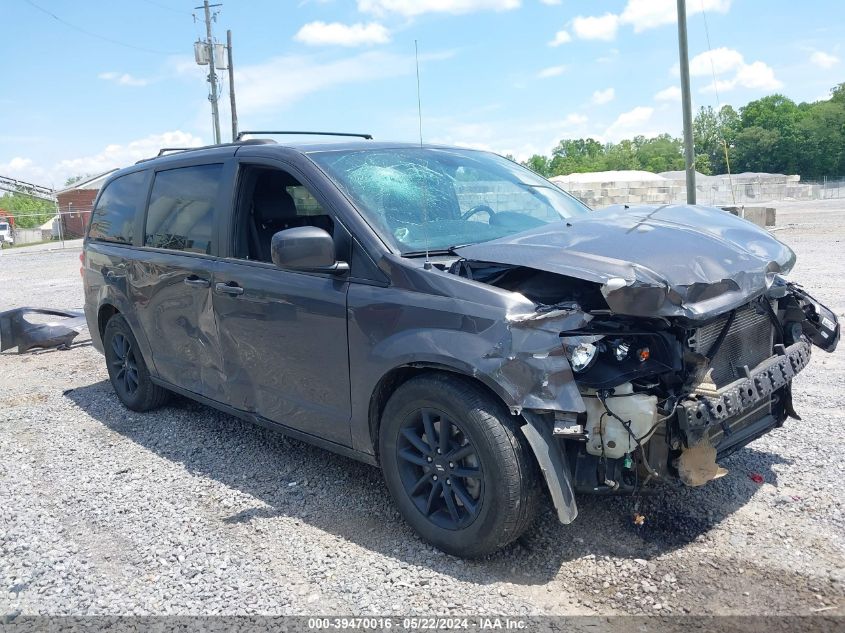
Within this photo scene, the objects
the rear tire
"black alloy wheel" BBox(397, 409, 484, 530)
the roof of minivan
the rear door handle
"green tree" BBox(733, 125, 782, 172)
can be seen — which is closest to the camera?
"black alloy wheel" BBox(397, 409, 484, 530)

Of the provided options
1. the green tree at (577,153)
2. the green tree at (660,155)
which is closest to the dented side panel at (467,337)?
the green tree at (660,155)

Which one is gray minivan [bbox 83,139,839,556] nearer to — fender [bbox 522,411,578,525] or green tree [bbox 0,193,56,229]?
fender [bbox 522,411,578,525]

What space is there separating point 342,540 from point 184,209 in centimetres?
264

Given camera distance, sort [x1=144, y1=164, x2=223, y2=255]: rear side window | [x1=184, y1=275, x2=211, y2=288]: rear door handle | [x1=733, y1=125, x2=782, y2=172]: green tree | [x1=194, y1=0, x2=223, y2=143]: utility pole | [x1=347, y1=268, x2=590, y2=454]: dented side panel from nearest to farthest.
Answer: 1. [x1=347, y1=268, x2=590, y2=454]: dented side panel
2. [x1=184, y1=275, x2=211, y2=288]: rear door handle
3. [x1=144, y1=164, x2=223, y2=255]: rear side window
4. [x1=194, y1=0, x2=223, y2=143]: utility pole
5. [x1=733, y1=125, x2=782, y2=172]: green tree

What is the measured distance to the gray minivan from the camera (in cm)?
313

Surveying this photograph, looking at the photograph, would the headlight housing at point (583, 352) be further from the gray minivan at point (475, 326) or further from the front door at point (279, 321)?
the front door at point (279, 321)

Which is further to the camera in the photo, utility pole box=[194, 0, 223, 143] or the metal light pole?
utility pole box=[194, 0, 223, 143]

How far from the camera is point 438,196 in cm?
421

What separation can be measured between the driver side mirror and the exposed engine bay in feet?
2.10

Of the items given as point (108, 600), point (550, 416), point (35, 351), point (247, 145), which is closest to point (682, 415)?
point (550, 416)

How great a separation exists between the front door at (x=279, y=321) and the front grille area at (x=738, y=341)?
1769 mm

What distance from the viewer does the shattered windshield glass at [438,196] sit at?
3.85 m

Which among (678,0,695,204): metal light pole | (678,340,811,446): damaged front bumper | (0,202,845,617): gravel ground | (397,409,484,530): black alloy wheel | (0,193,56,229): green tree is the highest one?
(0,193,56,229): green tree

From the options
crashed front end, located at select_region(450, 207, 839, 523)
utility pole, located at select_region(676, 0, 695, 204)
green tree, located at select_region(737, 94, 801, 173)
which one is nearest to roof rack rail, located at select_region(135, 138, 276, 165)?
crashed front end, located at select_region(450, 207, 839, 523)
